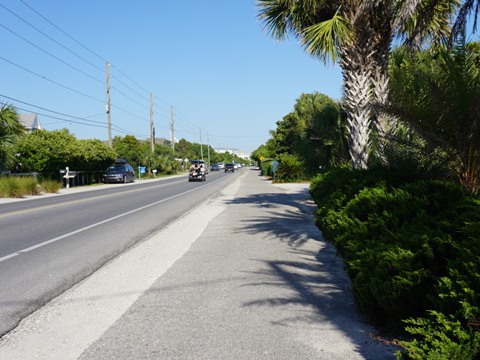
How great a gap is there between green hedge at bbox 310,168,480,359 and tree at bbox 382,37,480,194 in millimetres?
1315

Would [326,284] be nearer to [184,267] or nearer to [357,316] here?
[357,316]

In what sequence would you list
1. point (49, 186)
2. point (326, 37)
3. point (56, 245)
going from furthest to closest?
point (49, 186), point (326, 37), point (56, 245)

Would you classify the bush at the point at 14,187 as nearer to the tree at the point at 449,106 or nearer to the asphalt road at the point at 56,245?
the asphalt road at the point at 56,245

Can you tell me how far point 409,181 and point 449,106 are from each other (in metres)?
1.17

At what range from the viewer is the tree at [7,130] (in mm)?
22969

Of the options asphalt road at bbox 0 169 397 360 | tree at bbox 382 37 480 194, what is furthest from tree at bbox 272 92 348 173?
tree at bbox 382 37 480 194

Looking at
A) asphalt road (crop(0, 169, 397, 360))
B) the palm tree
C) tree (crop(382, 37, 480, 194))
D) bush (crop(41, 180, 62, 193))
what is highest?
the palm tree

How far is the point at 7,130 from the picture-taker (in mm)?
23203

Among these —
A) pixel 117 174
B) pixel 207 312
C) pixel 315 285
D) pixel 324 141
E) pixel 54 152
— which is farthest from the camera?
pixel 117 174

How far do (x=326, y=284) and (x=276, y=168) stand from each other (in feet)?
98.4

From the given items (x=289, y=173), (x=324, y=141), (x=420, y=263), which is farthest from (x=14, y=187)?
(x=420, y=263)

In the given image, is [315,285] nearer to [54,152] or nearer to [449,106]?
[449,106]

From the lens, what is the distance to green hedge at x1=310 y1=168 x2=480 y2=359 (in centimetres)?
288

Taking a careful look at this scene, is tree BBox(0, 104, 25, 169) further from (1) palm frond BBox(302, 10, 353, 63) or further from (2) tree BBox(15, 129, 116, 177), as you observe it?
(1) palm frond BBox(302, 10, 353, 63)
